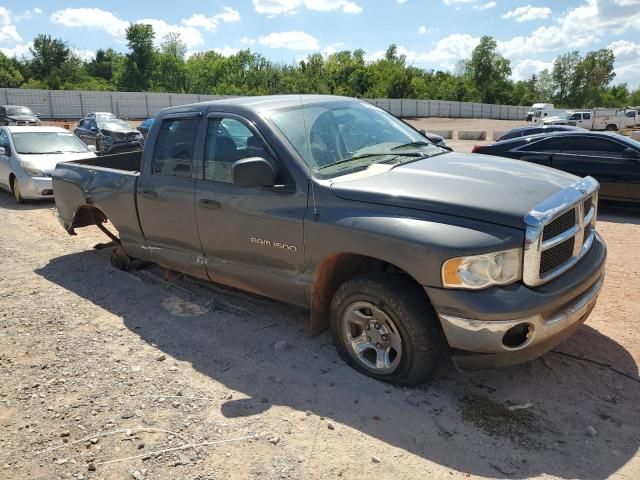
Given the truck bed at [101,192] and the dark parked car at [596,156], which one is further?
the dark parked car at [596,156]

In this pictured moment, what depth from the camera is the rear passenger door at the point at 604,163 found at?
29.2 feet

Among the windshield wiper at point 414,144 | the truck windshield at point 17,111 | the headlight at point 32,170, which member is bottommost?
the headlight at point 32,170

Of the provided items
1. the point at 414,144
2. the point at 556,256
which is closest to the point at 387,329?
the point at 556,256

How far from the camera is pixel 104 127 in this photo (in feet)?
71.9

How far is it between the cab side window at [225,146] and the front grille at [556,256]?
86.7 inches

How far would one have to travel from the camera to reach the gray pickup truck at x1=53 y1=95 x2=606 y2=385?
309cm

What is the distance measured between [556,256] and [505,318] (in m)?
0.62

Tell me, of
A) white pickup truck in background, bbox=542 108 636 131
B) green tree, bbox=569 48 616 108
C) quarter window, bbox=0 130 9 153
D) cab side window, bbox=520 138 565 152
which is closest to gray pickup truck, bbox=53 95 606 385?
cab side window, bbox=520 138 565 152

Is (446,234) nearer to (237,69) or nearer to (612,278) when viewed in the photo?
(612,278)

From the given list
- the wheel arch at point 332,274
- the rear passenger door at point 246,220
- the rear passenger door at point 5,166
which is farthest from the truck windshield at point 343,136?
the rear passenger door at point 5,166

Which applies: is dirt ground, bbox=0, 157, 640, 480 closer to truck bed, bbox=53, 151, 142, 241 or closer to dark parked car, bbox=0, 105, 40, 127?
truck bed, bbox=53, 151, 142, 241

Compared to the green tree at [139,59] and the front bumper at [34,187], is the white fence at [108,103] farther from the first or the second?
the front bumper at [34,187]

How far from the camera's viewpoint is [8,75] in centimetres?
6038

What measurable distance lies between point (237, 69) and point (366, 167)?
78604mm
